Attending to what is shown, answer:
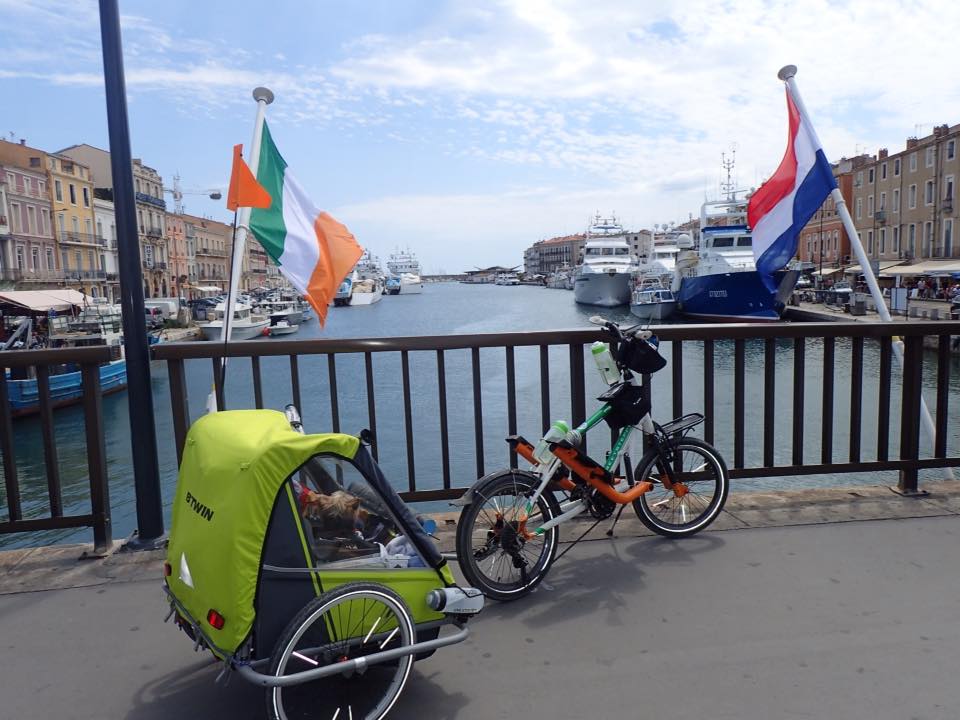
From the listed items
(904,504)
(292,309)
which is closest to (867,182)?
(292,309)

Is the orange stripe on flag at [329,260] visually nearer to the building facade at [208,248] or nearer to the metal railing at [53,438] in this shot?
the metal railing at [53,438]

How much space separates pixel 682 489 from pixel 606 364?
82cm

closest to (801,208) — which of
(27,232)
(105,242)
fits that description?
(27,232)

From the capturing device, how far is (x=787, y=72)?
5.81 m

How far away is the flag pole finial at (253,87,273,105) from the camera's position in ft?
15.3

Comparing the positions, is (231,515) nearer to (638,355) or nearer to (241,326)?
(638,355)

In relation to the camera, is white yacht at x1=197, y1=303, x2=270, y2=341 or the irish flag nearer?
the irish flag

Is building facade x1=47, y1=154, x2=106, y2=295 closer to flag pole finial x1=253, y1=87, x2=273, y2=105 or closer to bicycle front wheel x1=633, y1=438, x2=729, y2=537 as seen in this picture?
flag pole finial x1=253, y1=87, x2=273, y2=105

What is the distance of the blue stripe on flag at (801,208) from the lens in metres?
5.56

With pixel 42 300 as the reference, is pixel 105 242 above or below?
above

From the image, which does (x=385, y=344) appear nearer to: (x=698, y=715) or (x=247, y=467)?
(x=247, y=467)

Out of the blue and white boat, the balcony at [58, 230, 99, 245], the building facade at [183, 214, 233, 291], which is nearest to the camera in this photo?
the blue and white boat

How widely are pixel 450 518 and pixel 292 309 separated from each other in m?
63.1

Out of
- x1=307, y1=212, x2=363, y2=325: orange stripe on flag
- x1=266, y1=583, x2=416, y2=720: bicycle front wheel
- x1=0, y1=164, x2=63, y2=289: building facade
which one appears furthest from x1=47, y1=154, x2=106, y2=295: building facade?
x1=266, y1=583, x2=416, y2=720: bicycle front wheel
